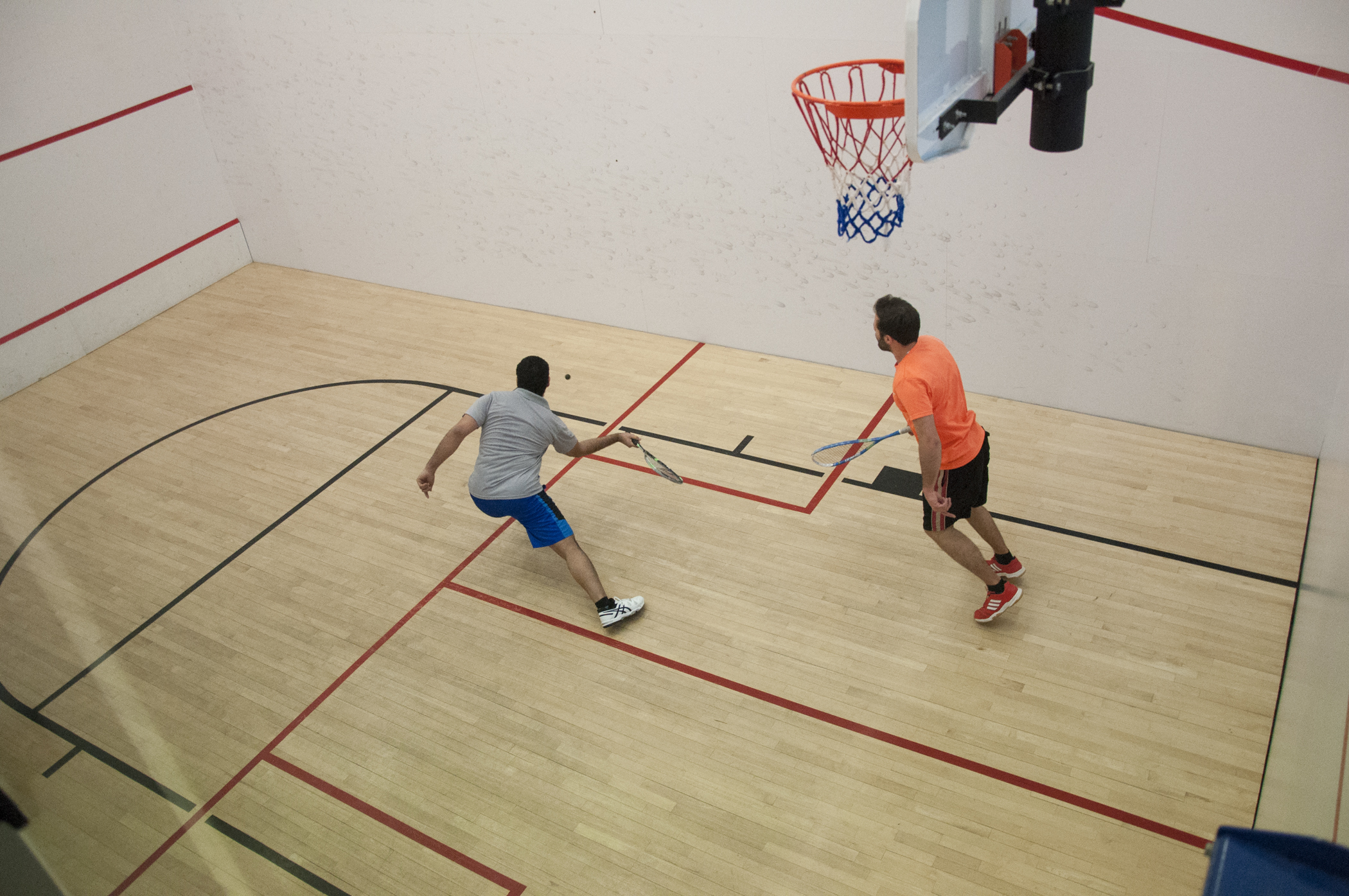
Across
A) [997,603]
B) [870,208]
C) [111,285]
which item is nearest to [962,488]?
[997,603]

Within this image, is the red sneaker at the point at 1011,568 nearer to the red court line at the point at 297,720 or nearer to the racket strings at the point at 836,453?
the racket strings at the point at 836,453

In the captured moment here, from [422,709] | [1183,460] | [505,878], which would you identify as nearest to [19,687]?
[422,709]

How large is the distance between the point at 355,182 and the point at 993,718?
6.09 metres

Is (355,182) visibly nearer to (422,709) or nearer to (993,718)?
(422,709)

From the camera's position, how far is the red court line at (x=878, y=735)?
313 centimetres

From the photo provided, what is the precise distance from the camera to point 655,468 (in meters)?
4.50

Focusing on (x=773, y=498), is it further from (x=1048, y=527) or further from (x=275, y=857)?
(x=275, y=857)

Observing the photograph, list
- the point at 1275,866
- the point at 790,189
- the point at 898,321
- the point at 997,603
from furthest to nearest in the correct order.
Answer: the point at 790,189, the point at 997,603, the point at 898,321, the point at 1275,866

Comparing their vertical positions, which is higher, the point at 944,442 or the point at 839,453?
the point at 944,442

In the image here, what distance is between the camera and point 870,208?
511 cm

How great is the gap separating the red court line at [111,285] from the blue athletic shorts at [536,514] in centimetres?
491

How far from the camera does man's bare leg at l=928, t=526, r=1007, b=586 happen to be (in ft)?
12.3

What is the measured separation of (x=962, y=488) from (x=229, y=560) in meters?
3.63

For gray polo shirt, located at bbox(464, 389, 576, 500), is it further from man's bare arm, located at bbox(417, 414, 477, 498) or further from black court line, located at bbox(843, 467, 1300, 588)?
black court line, located at bbox(843, 467, 1300, 588)
